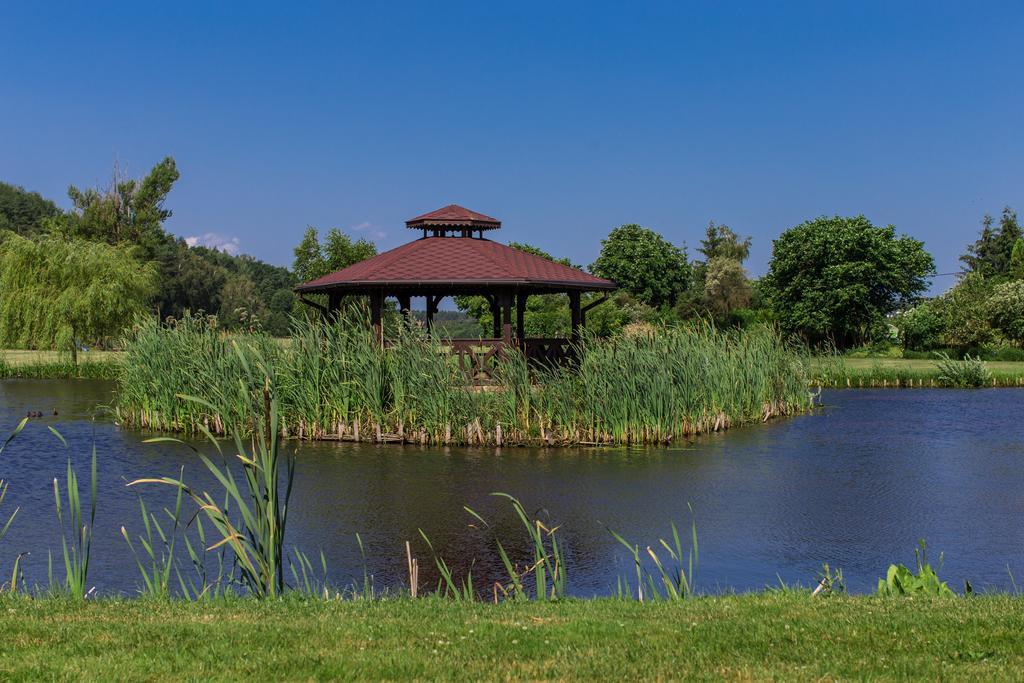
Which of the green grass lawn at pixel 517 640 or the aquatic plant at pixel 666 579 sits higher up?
the green grass lawn at pixel 517 640

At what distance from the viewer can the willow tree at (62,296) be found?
3158 centimetres

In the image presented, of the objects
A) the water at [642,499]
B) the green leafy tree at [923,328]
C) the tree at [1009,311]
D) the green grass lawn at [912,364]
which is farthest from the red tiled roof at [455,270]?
the tree at [1009,311]

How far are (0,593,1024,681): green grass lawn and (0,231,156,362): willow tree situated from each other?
27.3m

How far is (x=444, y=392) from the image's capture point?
619 inches

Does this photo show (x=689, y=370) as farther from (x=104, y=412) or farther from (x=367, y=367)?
(x=104, y=412)

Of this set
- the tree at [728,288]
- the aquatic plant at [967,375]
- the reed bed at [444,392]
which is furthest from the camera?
the tree at [728,288]

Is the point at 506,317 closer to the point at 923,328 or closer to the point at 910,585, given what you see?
the point at 910,585

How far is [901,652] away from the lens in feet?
16.6

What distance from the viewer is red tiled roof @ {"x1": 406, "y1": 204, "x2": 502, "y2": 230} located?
949 inches

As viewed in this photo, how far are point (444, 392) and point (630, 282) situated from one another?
4410 centimetres

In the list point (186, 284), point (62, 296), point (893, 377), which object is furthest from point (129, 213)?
point (893, 377)

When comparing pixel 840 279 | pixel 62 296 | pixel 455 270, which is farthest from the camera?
pixel 840 279

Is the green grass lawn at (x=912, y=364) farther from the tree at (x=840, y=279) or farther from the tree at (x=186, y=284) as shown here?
the tree at (x=186, y=284)

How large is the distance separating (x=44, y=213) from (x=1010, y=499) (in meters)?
75.5
